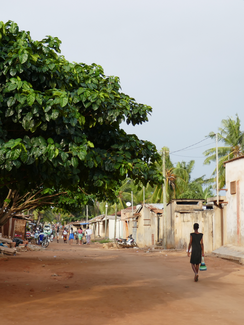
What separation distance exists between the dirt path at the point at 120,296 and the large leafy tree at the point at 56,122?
2.28 metres

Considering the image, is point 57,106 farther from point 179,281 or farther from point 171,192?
point 171,192

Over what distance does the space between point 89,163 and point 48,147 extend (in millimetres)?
1020

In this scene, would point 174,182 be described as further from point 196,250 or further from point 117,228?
point 196,250

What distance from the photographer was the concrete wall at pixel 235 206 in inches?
730

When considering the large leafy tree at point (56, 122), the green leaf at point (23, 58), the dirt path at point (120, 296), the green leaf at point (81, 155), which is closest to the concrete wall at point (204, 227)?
the dirt path at point (120, 296)

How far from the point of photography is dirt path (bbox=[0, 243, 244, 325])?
6.69 m

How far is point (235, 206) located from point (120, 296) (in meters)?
11.9

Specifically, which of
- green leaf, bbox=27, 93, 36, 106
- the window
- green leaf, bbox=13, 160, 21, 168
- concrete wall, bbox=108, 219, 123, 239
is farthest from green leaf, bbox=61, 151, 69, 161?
concrete wall, bbox=108, 219, 123, 239

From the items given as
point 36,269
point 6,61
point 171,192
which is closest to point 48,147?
point 6,61

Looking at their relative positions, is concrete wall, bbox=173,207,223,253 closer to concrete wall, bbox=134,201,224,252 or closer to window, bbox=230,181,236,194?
concrete wall, bbox=134,201,224,252

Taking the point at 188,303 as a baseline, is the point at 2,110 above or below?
above

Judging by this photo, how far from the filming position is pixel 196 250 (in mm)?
10953

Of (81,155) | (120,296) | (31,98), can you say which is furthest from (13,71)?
(120,296)

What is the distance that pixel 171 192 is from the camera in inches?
1629
